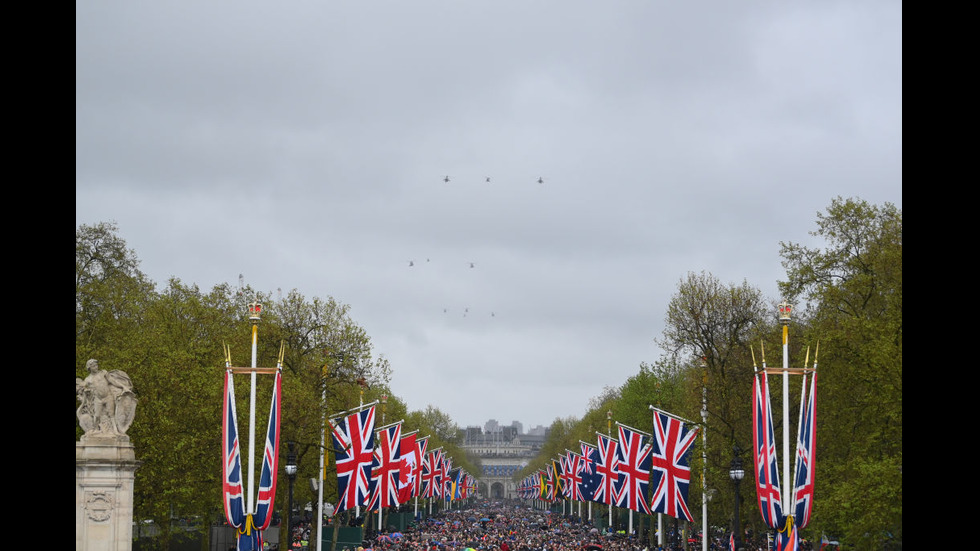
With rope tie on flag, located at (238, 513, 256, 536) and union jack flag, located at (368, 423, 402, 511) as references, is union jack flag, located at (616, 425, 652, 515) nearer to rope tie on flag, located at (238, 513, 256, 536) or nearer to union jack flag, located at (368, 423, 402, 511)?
union jack flag, located at (368, 423, 402, 511)

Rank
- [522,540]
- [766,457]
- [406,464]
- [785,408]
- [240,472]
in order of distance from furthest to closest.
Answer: [522,540] < [406,464] < [785,408] < [240,472] < [766,457]

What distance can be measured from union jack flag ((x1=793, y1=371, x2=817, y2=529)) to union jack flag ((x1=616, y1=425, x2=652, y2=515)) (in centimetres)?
1765

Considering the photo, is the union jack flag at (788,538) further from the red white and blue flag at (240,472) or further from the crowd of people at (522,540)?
the crowd of people at (522,540)

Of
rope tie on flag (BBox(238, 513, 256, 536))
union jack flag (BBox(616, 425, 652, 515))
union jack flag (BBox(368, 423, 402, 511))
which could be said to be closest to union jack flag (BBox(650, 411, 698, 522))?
union jack flag (BBox(616, 425, 652, 515))

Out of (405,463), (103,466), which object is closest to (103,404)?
(103,466)

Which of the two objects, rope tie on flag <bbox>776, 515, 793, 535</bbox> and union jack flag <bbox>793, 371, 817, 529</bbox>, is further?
rope tie on flag <bbox>776, 515, 793, 535</bbox>

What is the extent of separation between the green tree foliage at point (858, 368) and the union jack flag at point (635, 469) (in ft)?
23.5

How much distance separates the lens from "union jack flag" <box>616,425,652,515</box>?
4462 cm

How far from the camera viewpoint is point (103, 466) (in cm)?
2798

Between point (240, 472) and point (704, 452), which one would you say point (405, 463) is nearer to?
point (704, 452)

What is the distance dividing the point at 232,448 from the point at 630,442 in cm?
2220

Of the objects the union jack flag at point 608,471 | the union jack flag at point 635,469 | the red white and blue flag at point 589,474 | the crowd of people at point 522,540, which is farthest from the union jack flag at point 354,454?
the red white and blue flag at point 589,474

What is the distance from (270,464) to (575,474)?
4933 centimetres
